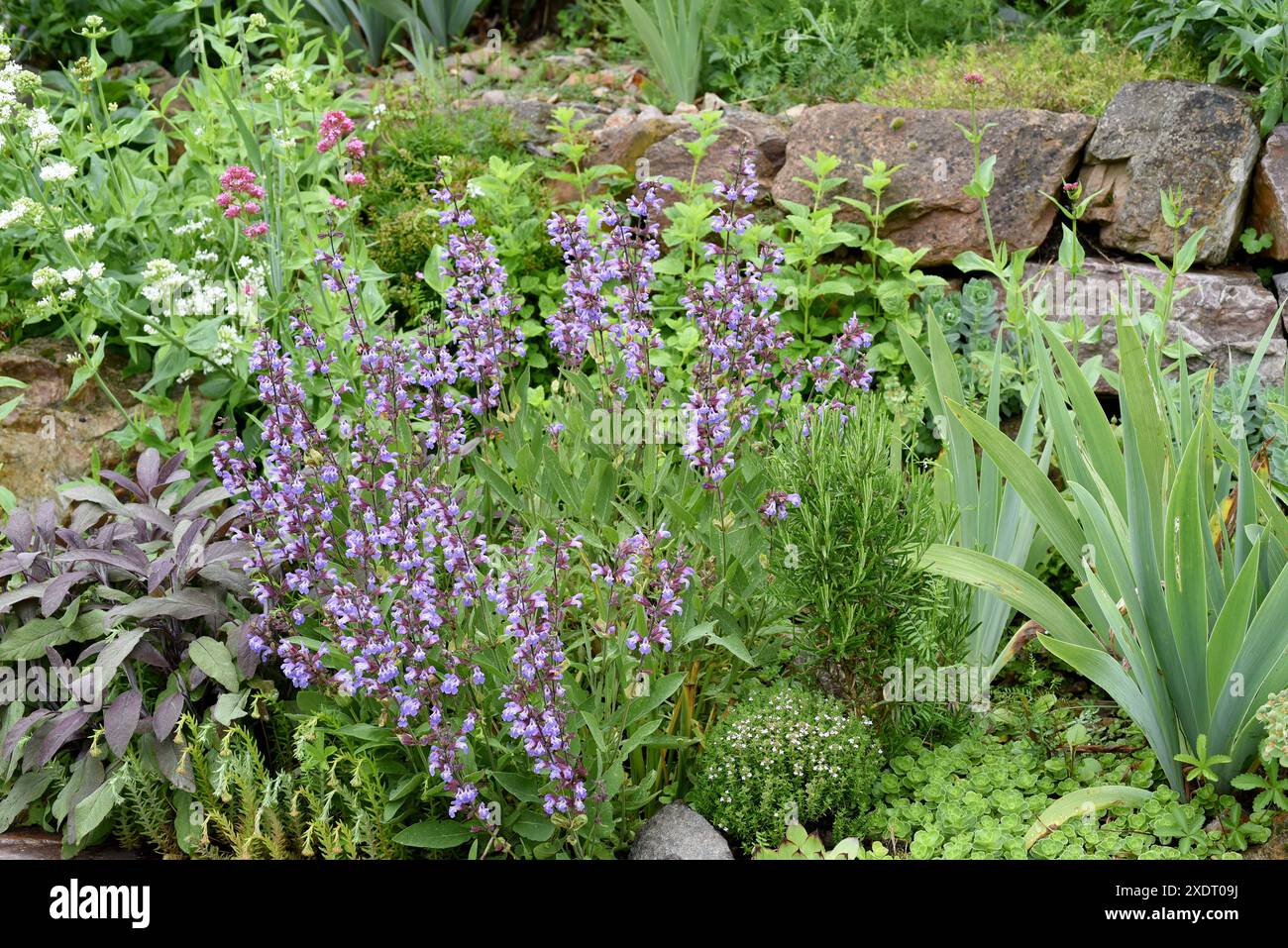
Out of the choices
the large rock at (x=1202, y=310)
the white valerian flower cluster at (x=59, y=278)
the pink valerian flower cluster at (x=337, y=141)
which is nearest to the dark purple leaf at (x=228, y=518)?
the white valerian flower cluster at (x=59, y=278)

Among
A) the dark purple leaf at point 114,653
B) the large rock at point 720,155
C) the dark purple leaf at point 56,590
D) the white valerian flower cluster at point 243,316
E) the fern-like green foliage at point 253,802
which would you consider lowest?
the fern-like green foliage at point 253,802

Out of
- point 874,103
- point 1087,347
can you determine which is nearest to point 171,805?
point 1087,347

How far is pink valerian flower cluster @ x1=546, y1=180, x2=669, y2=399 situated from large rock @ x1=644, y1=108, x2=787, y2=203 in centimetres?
219

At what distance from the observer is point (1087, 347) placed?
16.0ft

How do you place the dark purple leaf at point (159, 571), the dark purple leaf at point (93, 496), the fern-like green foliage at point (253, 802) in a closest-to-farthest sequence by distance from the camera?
the fern-like green foliage at point (253, 802)
the dark purple leaf at point (159, 571)
the dark purple leaf at point (93, 496)

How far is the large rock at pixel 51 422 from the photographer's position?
439 centimetres

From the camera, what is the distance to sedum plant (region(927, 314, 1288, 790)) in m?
2.74

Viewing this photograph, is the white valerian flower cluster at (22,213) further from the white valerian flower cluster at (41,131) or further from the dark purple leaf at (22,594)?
the dark purple leaf at (22,594)

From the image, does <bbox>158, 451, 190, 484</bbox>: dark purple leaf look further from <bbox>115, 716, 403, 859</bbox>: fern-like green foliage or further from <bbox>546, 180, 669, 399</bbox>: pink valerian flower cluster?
<bbox>546, 180, 669, 399</bbox>: pink valerian flower cluster

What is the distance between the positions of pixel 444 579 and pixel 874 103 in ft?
11.1

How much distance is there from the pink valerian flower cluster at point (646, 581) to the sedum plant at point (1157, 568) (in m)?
0.71

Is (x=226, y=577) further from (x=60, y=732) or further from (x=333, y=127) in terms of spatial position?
(x=333, y=127)

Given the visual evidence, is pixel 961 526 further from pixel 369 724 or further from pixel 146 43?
pixel 146 43

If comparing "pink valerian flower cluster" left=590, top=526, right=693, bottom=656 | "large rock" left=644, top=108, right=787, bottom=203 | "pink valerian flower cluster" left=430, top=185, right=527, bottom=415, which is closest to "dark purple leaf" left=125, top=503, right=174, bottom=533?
"pink valerian flower cluster" left=430, top=185, right=527, bottom=415
